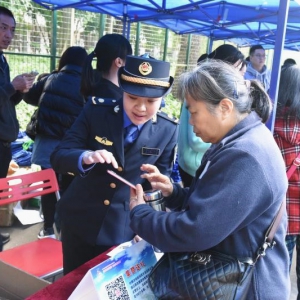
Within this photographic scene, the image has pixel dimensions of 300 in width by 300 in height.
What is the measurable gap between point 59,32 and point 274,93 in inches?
192

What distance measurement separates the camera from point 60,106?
2.82 metres

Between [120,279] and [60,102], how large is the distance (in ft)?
6.55

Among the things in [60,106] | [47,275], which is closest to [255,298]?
[47,275]

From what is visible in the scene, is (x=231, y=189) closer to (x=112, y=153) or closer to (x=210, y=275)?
(x=210, y=275)

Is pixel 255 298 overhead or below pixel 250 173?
below

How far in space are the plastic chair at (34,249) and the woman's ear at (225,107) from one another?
56.6 inches

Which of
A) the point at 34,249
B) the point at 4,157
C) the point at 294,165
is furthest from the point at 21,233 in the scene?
the point at 294,165

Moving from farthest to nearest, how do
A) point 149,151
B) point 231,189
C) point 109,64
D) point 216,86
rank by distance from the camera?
point 109,64 < point 149,151 < point 216,86 < point 231,189

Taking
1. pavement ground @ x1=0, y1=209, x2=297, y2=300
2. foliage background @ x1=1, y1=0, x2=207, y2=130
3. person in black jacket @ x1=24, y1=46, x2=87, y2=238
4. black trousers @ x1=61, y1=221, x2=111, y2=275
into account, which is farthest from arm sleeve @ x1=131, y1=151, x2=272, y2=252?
foliage background @ x1=1, y1=0, x2=207, y2=130

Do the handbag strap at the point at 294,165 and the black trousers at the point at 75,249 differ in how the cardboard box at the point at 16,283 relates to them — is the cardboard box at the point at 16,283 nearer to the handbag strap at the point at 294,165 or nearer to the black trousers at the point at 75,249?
the black trousers at the point at 75,249

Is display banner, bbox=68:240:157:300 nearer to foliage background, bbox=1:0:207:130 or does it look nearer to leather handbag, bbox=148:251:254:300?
leather handbag, bbox=148:251:254:300

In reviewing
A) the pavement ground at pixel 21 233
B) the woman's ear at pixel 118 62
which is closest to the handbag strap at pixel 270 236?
the woman's ear at pixel 118 62

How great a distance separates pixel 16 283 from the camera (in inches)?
53.6

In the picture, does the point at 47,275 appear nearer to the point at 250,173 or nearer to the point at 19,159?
the point at 250,173
